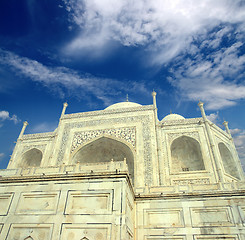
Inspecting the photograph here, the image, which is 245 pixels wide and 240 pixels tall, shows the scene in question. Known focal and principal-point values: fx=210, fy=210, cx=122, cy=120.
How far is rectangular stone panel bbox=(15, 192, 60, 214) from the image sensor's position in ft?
22.9

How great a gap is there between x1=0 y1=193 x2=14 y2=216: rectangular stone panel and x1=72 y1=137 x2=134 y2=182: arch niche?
6857 mm

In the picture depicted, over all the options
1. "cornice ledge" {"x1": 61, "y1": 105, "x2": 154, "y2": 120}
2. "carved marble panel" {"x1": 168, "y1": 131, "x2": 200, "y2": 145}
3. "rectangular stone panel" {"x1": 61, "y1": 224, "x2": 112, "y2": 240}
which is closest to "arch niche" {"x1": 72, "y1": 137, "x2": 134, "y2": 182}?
"cornice ledge" {"x1": 61, "y1": 105, "x2": 154, "y2": 120}

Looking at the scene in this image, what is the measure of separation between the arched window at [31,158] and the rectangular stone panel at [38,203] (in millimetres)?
9533

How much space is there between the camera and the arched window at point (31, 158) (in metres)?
16.3

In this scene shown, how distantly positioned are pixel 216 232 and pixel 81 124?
1117 centimetres

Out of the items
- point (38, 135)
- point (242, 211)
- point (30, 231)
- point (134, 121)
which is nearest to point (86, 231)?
point (30, 231)

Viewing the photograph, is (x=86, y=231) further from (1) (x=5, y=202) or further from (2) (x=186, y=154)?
(2) (x=186, y=154)

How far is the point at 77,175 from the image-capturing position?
7.30m

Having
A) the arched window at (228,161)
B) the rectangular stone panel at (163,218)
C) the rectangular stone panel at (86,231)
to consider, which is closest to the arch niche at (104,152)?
the rectangular stone panel at (163,218)

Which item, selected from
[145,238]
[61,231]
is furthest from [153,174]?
[61,231]

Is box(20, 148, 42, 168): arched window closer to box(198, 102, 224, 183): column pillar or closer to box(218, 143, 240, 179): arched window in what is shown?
box(198, 102, 224, 183): column pillar

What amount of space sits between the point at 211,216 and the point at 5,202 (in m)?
7.60

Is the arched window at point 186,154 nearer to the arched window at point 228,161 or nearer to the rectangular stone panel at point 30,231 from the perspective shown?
the arched window at point 228,161

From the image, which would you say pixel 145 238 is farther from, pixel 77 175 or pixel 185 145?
pixel 185 145
